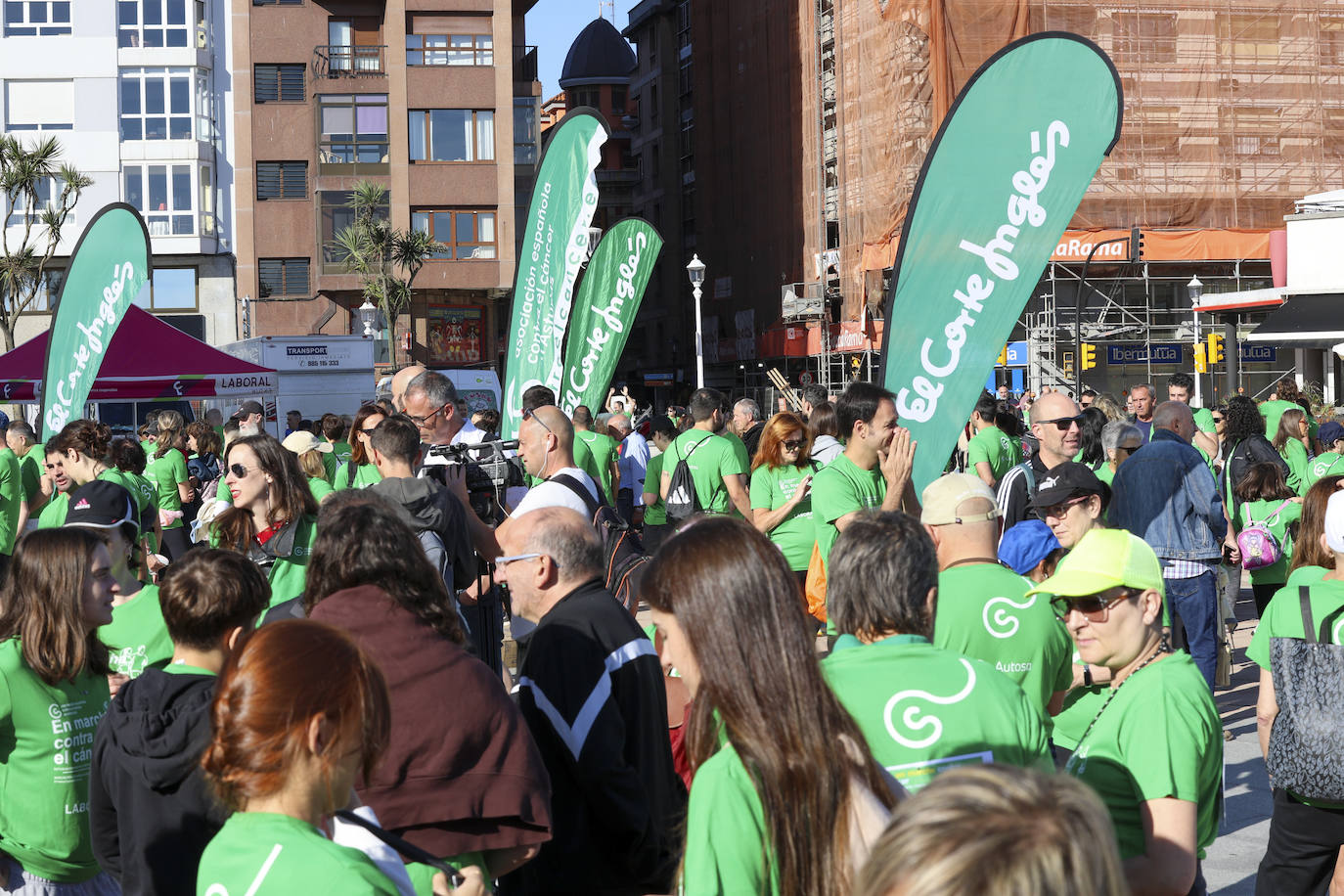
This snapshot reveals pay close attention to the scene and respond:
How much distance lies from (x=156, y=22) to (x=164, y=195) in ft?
19.1

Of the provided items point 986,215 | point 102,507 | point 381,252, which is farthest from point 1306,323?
point 102,507

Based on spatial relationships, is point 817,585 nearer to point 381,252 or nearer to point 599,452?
point 599,452

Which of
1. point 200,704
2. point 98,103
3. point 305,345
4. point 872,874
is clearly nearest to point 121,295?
point 200,704

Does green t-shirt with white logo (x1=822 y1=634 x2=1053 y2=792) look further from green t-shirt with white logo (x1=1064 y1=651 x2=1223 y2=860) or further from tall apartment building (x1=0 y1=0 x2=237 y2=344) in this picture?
tall apartment building (x1=0 y1=0 x2=237 y2=344)

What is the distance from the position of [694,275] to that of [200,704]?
79.0 feet

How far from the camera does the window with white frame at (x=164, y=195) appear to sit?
43812 millimetres

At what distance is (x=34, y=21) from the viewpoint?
43.7m

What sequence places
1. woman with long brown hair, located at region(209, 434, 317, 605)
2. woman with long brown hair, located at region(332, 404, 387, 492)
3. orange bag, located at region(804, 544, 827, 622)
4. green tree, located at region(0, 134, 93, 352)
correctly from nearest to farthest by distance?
woman with long brown hair, located at region(209, 434, 317, 605)
orange bag, located at region(804, 544, 827, 622)
woman with long brown hair, located at region(332, 404, 387, 492)
green tree, located at region(0, 134, 93, 352)

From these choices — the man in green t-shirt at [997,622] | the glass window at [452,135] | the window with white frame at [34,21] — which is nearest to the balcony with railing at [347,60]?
the glass window at [452,135]

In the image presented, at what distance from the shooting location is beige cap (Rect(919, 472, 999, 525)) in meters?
4.16

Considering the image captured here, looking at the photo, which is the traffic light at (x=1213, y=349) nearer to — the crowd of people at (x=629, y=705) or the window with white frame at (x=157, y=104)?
the crowd of people at (x=629, y=705)

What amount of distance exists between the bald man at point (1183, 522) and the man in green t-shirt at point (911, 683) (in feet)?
15.5

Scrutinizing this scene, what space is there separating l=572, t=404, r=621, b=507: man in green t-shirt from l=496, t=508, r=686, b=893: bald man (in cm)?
568

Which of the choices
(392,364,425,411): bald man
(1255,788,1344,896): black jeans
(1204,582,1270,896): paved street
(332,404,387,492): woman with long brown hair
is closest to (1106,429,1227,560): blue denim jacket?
(1204,582,1270,896): paved street
